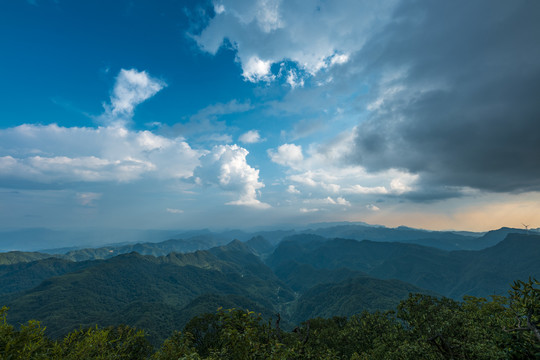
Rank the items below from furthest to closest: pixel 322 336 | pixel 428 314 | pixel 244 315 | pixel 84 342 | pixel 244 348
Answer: pixel 322 336, pixel 428 314, pixel 84 342, pixel 244 315, pixel 244 348

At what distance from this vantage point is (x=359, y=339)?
52.0 meters

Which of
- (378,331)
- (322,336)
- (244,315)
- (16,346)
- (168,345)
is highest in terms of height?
(244,315)

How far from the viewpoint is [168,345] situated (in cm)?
2286

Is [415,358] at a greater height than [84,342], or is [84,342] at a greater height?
[84,342]

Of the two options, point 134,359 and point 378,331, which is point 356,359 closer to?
point 378,331

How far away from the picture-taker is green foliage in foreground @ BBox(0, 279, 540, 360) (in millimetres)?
11688

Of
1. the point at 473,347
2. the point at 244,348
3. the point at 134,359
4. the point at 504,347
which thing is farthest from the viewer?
the point at 134,359

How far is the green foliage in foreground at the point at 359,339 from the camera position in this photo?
11.7 meters

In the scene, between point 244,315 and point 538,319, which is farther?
point 244,315

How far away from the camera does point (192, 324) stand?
205 feet

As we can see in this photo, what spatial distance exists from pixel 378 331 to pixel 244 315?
53492 mm

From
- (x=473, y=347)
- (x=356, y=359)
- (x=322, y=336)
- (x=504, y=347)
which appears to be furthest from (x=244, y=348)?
(x=322, y=336)

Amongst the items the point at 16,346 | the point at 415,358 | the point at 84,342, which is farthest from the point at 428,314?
the point at 16,346

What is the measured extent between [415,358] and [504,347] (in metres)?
18.1
